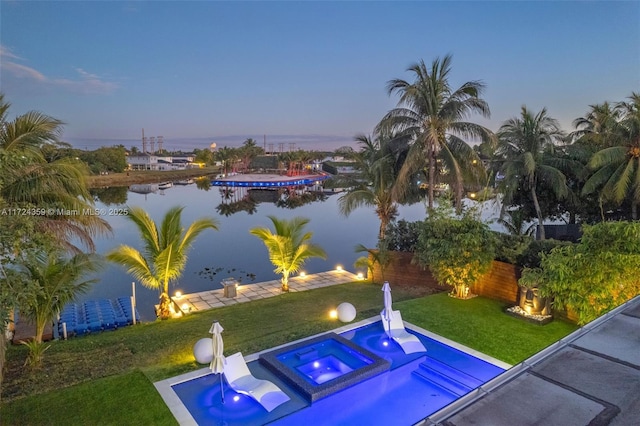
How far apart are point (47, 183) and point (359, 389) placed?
5.40m

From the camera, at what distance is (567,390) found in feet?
6.38

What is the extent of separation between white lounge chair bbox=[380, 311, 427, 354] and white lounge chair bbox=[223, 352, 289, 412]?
232 centimetres

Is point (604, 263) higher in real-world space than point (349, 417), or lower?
higher

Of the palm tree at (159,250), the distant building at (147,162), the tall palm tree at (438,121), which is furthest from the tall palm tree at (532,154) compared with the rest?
the distant building at (147,162)

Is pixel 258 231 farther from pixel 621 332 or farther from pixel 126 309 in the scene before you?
pixel 621 332

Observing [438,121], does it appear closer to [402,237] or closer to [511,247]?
[402,237]

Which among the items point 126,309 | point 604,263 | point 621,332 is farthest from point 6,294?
point 604,263

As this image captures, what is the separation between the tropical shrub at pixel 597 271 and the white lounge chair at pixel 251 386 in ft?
16.9

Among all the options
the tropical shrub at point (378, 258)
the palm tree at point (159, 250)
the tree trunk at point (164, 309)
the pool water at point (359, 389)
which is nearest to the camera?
the pool water at point (359, 389)

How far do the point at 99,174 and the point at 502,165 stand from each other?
42.7 meters

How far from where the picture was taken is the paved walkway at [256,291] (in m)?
8.84

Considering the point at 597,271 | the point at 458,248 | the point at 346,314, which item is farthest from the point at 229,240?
the point at 597,271

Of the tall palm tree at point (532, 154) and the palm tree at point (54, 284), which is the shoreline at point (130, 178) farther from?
the tall palm tree at point (532, 154)

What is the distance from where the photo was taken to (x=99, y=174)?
4194 centimetres
